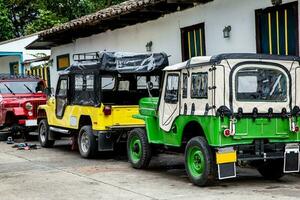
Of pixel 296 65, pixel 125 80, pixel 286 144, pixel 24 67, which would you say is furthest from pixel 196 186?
pixel 24 67

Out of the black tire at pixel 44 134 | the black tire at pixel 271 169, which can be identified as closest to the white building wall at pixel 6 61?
the black tire at pixel 44 134

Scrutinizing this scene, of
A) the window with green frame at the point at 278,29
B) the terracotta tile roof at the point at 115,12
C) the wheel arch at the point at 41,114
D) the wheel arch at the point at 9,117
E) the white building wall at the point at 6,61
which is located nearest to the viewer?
the window with green frame at the point at 278,29

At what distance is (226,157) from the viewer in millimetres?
8680

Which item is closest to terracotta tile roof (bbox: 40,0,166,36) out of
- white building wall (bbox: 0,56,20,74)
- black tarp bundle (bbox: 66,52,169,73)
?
black tarp bundle (bbox: 66,52,169,73)

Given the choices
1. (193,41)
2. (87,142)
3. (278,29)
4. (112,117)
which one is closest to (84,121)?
(87,142)

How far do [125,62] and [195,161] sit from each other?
13.8 feet

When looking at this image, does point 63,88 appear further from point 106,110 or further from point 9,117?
point 9,117

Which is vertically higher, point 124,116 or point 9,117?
point 124,116

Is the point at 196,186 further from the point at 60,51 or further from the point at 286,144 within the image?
the point at 60,51

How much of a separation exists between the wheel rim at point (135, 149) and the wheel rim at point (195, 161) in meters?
1.86

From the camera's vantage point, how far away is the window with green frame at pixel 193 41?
556 inches

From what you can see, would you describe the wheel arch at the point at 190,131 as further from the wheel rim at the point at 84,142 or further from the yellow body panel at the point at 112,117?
the wheel rim at the point at 84,142

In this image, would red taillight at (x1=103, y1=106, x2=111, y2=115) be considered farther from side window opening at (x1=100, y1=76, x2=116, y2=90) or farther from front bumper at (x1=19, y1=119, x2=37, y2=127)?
front bumper at (x1=19, y1=119, x2=37, y2=127)

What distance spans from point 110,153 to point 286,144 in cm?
563
